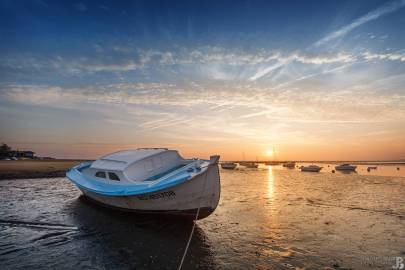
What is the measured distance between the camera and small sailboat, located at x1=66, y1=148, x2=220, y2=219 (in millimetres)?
11617

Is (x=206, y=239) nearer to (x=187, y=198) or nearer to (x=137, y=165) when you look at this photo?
(x=187, y=198)

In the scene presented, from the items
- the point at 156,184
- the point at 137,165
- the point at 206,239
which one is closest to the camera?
the point at 206,239

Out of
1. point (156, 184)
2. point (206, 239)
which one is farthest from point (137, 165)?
point (206, 239)

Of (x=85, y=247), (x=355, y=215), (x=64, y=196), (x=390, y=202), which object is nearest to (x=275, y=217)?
(x=355, y=215)

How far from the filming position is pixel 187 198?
11.8 metres

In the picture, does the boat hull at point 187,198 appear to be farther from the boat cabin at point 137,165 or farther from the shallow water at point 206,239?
the boat cabin at point 137,165

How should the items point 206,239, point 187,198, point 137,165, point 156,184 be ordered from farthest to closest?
1. point 137,165
2. point 156,184
3. point 187,198
4. point 206,239

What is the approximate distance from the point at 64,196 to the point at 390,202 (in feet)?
88.2

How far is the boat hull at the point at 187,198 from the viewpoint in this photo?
11.6 meters

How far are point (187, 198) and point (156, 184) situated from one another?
160cm

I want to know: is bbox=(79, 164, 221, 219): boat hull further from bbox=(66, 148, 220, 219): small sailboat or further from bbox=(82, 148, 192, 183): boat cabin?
bbox=(82, 148, 192, 183): boat cabin

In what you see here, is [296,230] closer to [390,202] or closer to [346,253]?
[346,253]

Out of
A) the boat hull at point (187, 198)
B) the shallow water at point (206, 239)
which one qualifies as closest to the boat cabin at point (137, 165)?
the boat hull at point (187, 198)

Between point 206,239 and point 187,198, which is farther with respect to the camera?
point 187,198
